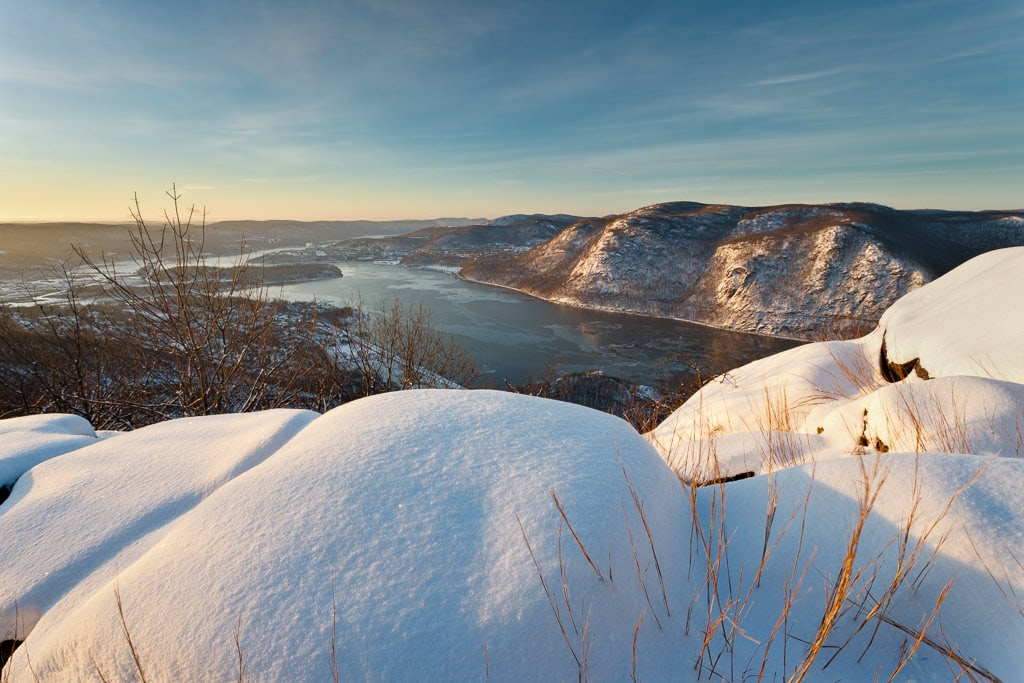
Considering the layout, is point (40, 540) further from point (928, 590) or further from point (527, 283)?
point (527, 283)

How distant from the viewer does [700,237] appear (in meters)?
51.1

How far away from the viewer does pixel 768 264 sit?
134 ft

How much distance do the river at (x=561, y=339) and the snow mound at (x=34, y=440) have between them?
14.4 m

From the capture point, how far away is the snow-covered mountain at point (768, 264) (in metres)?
36.0

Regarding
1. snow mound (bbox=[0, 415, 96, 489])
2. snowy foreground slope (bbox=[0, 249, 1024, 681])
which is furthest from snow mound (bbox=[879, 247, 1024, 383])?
snow mound (bbox=[0, 415, 96, 489])

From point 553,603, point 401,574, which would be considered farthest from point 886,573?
point 401,574

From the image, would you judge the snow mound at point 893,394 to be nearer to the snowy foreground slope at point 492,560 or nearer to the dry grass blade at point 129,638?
the snowy foreground slope at point 492,560

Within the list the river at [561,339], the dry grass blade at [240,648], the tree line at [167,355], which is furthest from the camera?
the river at [561,339]

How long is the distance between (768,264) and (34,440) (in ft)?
158

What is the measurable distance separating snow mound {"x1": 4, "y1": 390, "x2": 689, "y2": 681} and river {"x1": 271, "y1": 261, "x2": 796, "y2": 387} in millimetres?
15721

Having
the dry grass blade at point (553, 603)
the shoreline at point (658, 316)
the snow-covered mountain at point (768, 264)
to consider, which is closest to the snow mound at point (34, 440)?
the dry grass blade at point (553, 603)

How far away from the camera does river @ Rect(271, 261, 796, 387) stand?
25.4m

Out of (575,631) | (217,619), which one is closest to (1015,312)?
(575,631)

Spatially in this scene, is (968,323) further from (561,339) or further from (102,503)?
(561,339)
